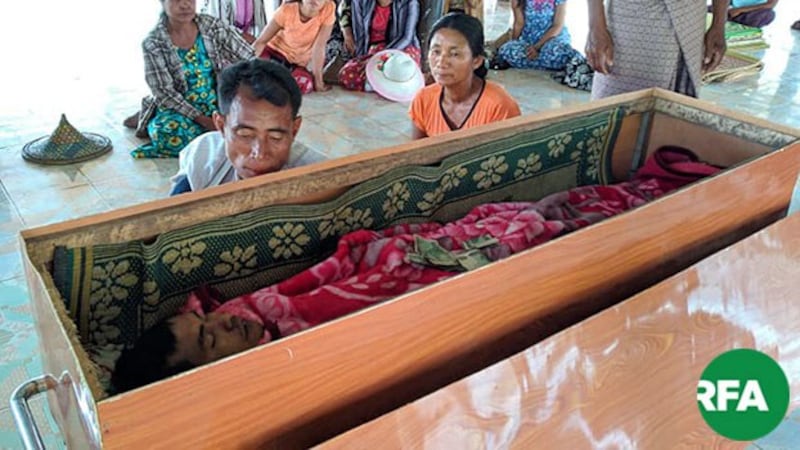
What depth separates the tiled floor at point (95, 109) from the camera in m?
2.52

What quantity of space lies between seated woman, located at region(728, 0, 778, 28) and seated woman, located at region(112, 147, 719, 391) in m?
5.31

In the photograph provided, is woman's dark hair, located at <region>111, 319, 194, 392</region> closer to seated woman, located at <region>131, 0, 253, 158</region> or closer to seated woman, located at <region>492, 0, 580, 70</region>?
seated woman, located at <region>131, 0, 253, 158</region>

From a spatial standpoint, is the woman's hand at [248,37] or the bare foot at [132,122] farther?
the woman's hand at [248,37]

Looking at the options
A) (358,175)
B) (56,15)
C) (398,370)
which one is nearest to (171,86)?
(358,175)

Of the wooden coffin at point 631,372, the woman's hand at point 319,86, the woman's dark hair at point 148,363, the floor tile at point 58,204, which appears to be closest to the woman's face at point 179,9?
the floor tile at point 58,204

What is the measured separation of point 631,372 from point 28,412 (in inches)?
41.3

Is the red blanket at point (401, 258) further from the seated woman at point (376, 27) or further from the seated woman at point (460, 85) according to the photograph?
the seated woman at point (376, 27)

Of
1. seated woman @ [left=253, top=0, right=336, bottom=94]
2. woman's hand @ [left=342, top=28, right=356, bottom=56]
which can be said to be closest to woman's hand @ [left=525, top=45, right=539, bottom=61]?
woman's hand @ [left=342, top=28, right=356, bottom=56]

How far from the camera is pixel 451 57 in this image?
2443 millimetres

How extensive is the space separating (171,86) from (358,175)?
2.40 meters

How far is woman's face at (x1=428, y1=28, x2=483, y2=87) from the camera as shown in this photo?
2439 millimetres

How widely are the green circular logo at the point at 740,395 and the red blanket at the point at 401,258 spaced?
17.7 inches

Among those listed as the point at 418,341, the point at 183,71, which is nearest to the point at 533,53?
the point at 183,71

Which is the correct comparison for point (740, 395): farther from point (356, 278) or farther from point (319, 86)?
point (319, 86)
